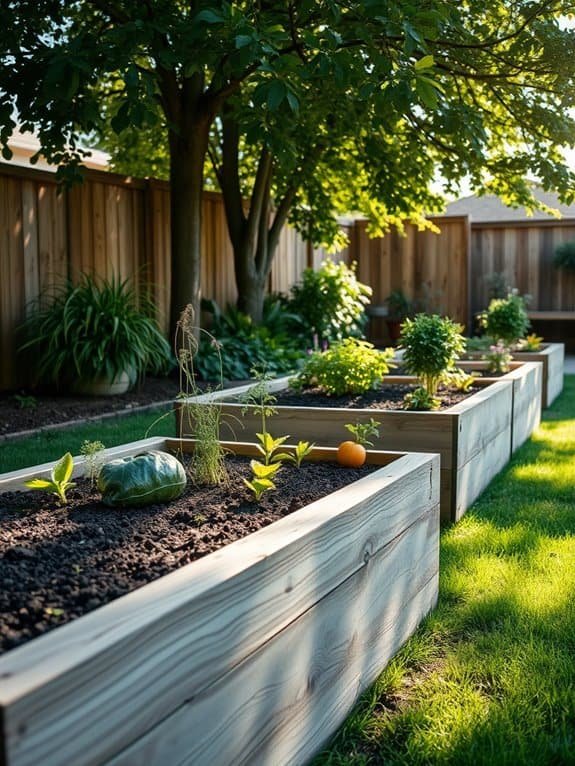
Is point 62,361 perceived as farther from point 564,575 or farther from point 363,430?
point 564,575

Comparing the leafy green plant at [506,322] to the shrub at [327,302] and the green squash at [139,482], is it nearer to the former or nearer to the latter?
the shrub at [327,302]

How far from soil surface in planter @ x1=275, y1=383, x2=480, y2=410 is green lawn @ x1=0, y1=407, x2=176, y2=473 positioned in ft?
2.29

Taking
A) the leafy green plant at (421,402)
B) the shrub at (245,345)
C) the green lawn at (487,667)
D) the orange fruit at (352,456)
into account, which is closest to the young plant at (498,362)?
the leafy green plant at (421,402)

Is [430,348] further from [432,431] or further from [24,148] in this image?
[24,148]

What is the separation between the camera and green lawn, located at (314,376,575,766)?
1.84 m

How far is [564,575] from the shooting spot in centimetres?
286

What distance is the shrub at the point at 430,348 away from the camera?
4.43 meters

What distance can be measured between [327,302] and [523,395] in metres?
4.94

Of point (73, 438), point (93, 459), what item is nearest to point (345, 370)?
point (73, 438)

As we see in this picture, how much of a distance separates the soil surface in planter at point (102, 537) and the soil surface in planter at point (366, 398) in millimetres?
1596

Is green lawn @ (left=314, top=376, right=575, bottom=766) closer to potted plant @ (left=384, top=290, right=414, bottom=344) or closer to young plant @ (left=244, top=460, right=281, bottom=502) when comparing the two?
young plant @ (left=244, top=460, right=281, bottom=502)

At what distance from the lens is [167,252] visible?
8594mm

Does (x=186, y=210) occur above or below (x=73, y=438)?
above

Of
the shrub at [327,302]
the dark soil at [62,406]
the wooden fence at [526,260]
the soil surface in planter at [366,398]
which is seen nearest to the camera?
the soil surface in planter at [366,398]
